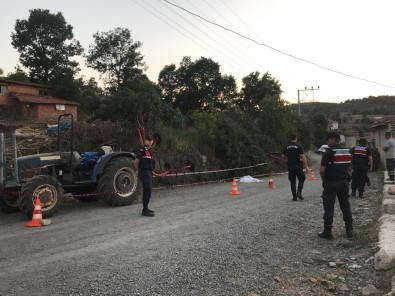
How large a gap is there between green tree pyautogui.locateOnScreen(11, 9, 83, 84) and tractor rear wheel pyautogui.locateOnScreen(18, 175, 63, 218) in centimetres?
5097

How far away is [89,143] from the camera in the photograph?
1362 centimetres

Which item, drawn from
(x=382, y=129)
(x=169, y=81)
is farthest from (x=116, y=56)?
(x=382, y=129)

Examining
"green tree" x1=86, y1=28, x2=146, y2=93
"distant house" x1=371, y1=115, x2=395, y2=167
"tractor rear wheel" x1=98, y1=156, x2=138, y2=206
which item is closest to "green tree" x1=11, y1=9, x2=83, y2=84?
"green tree" x1=86, y1=28, x2=146, y2=93

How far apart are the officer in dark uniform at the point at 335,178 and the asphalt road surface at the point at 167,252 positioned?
1.21 feet

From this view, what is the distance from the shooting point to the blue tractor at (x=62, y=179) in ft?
26.2

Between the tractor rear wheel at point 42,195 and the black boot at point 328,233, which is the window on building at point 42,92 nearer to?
the tractor rear wheel at point 42,195

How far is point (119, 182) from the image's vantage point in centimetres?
945

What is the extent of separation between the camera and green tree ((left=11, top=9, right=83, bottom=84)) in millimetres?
56688

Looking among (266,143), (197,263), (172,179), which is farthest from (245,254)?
(266,143)

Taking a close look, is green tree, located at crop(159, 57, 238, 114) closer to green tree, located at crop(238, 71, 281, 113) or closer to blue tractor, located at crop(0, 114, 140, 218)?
green tree, located at crop(238, 71, 281, 113)

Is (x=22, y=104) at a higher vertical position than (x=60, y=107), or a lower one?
higher

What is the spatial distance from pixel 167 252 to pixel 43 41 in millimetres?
61437

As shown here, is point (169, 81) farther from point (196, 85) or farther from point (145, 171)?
point (145, 171)

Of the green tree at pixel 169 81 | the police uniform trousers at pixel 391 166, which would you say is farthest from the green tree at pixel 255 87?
the police uniform trousers at pixel 391 166
